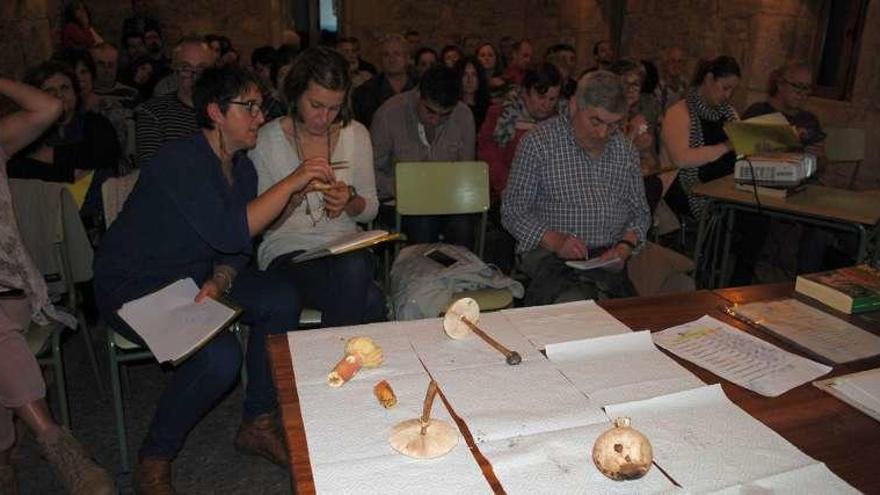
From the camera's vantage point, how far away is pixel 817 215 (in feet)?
10.1

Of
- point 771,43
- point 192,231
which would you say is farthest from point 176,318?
point 771,43

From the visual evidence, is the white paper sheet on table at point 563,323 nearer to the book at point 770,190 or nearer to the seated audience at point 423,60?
the book at point 770,190

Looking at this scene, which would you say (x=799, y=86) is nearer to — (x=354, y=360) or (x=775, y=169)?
(x=775, y=169)

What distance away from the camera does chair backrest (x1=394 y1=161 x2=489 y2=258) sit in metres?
3.08

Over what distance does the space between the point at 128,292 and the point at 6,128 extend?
797mm

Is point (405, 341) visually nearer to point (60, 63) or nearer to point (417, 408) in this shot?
point (417, 408)

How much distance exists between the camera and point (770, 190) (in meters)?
3.33

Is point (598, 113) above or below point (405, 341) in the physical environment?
above

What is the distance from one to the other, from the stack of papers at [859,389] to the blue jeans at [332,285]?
4.85ft

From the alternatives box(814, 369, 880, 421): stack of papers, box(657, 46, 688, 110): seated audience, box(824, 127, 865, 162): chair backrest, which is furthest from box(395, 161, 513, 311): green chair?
box(657, 46, 688, 110): seated audience

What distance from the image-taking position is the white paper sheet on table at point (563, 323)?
5.45ft

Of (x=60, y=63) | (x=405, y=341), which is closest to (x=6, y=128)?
(x=60, y=63)

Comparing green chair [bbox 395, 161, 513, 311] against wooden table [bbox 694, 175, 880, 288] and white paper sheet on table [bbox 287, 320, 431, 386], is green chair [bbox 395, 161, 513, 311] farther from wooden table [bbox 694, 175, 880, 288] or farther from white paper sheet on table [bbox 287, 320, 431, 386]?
white paper sheet on table [bbox 287, 320, 431, 386]

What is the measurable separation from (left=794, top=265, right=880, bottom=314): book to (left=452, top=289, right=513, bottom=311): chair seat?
982 mm
